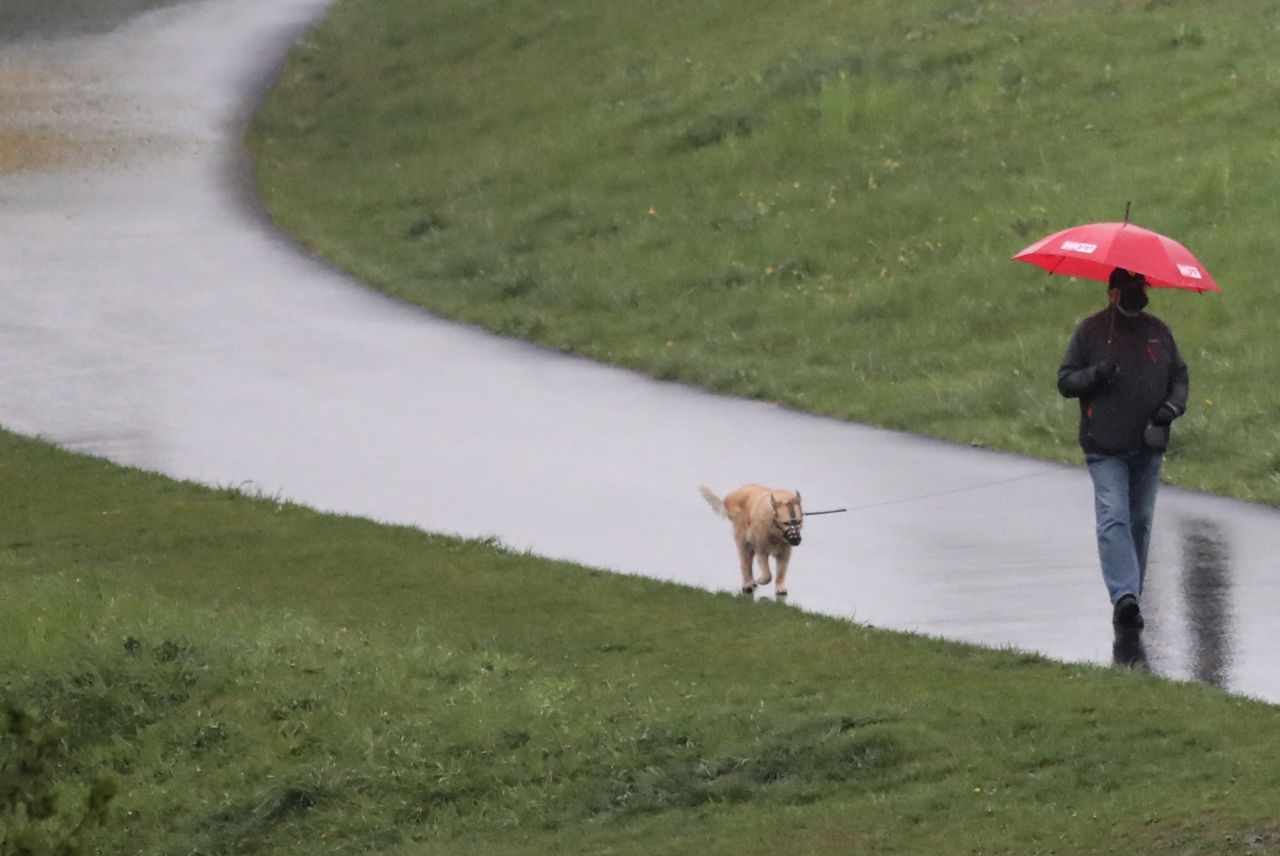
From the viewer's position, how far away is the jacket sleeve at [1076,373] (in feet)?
35.8

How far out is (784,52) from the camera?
26.8 metres

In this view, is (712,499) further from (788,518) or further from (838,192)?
(838,192)

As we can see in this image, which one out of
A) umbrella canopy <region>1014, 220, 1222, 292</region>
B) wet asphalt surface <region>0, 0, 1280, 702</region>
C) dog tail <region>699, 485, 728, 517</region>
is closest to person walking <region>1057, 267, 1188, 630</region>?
umbrella canopy <region>1014, 220, 1222, 292</region>

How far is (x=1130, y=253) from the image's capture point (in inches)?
429

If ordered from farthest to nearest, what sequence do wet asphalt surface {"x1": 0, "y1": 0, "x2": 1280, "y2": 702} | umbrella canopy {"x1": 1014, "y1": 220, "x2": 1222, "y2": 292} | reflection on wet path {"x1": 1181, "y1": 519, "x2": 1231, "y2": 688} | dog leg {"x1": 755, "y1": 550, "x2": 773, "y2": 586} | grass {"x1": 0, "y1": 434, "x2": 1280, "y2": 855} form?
1. dog leg {"x1": 755, "y1": 550, "x2": 773, "y2": 586}
2. wet asphalt surface {"x1": 0, "y1": 0, "x2": 1280, "y2": 702}
3. umbrella canopy {"x1": 1014, "y1": 220, "x2": 1222, "y2": 292}
4. reflection on wet path {"x1": 1181, "y1": 519, "x2": 1231, "y2": 688}
5. grass {"x1": 0, "y1": 434, "x2": 1280, "y2": 855}

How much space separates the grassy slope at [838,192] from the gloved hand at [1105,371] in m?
3.49

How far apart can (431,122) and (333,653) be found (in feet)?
60.9

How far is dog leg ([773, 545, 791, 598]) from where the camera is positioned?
39.6 ft

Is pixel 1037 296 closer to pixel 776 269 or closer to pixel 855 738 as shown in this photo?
pixel 776 269

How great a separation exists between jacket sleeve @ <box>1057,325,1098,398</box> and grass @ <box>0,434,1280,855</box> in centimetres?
130

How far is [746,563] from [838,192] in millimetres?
10601

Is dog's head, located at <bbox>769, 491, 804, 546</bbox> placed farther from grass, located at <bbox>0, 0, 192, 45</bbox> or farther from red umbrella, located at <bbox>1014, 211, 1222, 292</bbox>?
grass, located at <bbox>0, 0, 192, 45</bbox>

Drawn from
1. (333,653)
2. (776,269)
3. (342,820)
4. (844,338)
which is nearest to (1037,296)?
(844,338)

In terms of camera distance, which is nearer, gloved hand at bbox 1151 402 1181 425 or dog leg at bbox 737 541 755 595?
gloved hand at bbox 1151 402 1181 425
